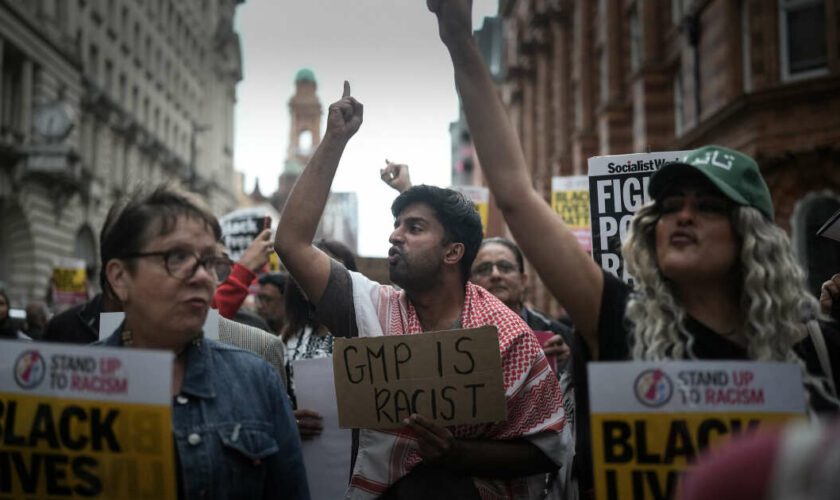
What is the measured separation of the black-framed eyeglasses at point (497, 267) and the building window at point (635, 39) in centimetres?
1498

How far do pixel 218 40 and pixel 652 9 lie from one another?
4448 centimetres

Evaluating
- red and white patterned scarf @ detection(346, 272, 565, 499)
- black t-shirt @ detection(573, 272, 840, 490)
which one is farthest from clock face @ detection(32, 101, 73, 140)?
black t-shirt @ detection(573, 272, 840, 490)

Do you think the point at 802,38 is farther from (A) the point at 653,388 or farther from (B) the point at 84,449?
(B) the point at 84,449

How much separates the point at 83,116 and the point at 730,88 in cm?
2633

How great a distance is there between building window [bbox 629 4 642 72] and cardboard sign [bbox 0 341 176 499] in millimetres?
18250

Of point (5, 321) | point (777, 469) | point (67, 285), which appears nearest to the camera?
point (777, 469)

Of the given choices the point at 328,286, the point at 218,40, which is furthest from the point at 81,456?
the point at 218,40

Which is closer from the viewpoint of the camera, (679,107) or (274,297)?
(274,297)

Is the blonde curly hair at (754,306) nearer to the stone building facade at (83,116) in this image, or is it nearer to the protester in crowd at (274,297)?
the protester in crowd at (274,297)

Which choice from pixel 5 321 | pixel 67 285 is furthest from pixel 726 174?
pixel 67 285

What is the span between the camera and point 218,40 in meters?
58.2

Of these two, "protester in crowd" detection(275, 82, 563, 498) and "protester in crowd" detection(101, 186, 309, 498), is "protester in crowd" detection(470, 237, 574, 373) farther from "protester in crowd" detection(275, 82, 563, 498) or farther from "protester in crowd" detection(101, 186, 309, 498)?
"protester in crowd" detection(101, 186, 309, 498)

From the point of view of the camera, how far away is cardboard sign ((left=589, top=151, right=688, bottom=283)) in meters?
3.99

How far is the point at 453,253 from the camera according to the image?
3.54 meters
